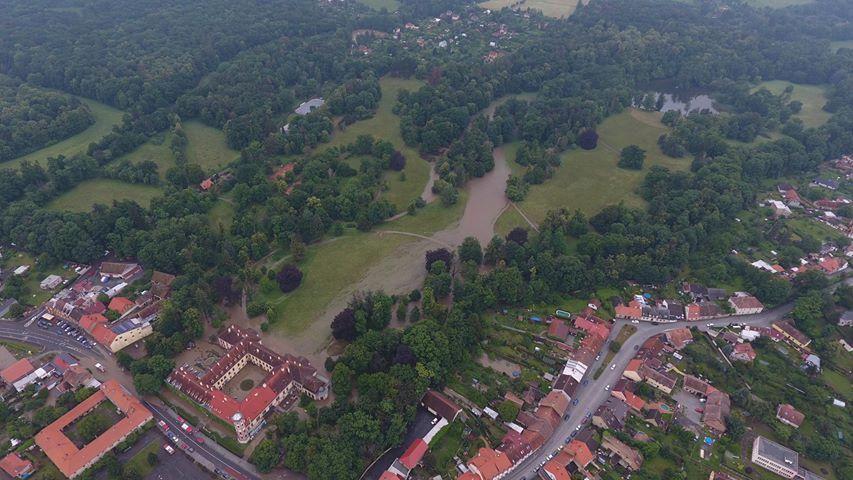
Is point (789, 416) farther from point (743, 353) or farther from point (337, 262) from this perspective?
point (337, 262)

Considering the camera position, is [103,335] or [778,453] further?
[103,335]

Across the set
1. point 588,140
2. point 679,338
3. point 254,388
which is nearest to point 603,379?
point 679,338

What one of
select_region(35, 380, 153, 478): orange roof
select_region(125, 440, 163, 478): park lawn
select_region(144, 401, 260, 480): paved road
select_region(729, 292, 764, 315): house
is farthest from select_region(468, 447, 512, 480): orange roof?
select_region(729, 292, 764, 315): house

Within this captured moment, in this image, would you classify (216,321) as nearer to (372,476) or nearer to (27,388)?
(27,388)

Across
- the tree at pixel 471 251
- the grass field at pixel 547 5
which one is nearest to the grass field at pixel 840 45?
the grass field at pixel 547 5

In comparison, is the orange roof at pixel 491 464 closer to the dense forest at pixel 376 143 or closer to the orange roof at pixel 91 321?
the dense forest at pixel 376 143

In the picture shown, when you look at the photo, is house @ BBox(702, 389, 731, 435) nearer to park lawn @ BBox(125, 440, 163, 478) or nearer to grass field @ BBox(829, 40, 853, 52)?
park lawn @ BBox(125, 440, 163, 478)
